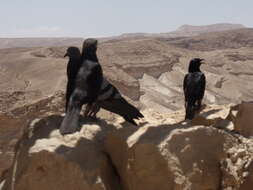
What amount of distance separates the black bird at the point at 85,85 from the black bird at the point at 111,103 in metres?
0.16

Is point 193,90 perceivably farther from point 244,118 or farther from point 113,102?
point 113,102

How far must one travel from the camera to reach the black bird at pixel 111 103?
7.14 meters

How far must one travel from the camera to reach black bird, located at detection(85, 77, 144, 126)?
7.14m

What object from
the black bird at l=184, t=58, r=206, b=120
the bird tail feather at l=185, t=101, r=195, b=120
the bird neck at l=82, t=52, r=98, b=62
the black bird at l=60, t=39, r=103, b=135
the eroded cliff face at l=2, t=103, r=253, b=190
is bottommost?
the bird tail feather at l=185, t=101, r=195, b=120

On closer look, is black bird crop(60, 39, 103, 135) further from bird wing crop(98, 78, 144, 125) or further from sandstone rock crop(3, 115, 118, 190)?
sandstone rock crop(3, 115, 118, 190)

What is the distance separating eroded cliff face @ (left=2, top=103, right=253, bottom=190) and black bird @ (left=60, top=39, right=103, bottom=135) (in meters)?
0.53

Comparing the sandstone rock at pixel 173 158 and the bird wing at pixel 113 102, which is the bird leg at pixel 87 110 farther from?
the sandstone rock at pixel 173 158

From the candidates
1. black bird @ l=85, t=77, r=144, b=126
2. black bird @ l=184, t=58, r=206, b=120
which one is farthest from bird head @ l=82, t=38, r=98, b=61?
black bird @ l=184, t=58, r=206, b=120

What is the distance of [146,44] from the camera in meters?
39.5

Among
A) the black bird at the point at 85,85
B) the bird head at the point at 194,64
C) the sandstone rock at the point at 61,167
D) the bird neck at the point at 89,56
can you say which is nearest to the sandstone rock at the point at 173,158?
the sandstone rock at the point at 61,167

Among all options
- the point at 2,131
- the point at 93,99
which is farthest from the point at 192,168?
the point at 2,131

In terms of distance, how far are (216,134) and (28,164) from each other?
1.96 meters

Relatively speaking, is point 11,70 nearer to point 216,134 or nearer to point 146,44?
point 146,44

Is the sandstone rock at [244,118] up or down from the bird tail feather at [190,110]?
up
